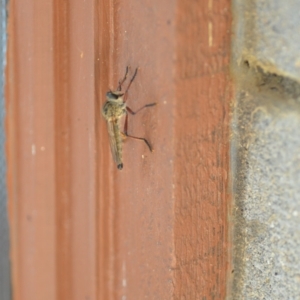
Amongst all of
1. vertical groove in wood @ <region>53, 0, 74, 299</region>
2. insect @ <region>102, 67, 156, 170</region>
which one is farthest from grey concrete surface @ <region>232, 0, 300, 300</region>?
vertical groove in wood @ <region>53, 0, 74, 299</region>

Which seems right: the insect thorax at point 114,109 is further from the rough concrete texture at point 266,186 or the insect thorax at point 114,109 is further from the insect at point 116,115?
the rough concrete texture at point 266,186

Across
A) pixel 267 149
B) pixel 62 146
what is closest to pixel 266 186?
pixel 267 149

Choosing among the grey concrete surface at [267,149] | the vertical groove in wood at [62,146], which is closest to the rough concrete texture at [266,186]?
the grey concrete surface at [267,149]

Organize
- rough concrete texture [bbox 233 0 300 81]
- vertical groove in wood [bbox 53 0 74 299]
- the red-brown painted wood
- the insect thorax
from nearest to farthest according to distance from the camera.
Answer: rough concrete texture [bbox 233 0 300 81], the red-brown painted wood, the insect thorax, vertical groove in wood [bbox 53 0 74 299]

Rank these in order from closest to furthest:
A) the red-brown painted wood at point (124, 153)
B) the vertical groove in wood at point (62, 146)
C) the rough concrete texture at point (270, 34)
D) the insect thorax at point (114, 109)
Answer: the rough concrete texture at point (270, 34)
the red-brown painted wood at point (124, 153)
the insect thorax at point (114, 109)
the vertical groove in wood at point (62, 146)

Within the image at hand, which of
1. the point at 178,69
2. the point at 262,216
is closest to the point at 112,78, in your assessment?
the point at 178,69

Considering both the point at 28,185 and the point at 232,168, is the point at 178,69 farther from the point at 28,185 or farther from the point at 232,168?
the point at 28,185

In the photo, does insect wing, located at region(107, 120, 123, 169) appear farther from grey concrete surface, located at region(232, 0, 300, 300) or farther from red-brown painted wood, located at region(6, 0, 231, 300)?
grey concrete surface, located at region(232, 0, 300, 300)
